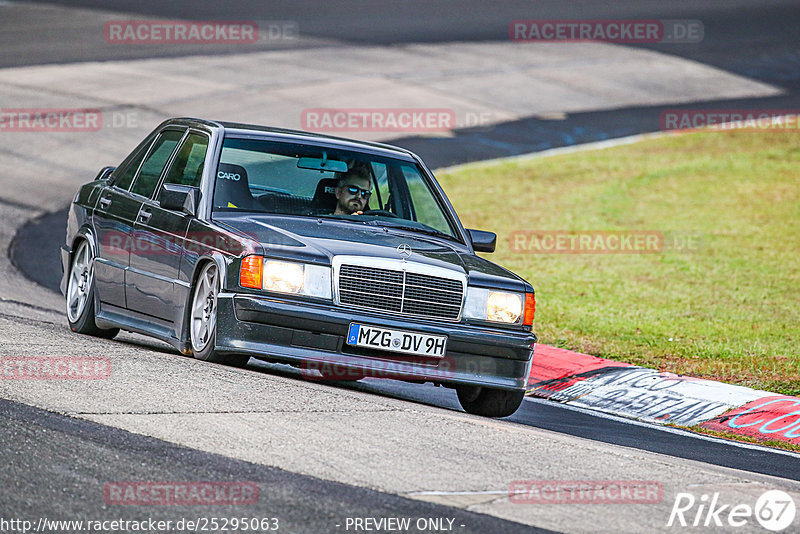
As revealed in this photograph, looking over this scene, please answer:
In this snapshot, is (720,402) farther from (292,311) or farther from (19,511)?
(19,511)

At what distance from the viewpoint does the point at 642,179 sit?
73.1ft

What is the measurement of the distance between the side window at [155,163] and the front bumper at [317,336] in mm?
1949

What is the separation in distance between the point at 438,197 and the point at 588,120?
18.7 m

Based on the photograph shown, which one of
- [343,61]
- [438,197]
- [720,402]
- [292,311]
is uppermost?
[343,61]

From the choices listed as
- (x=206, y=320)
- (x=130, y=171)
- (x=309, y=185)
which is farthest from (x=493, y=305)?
(x=130, y=171)

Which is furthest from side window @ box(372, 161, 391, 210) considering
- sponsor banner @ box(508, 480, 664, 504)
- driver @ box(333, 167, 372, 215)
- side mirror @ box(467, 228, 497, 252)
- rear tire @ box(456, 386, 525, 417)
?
sponsor banner @ box(508, 480, 664, 504)

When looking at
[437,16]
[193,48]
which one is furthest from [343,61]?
[437,16]

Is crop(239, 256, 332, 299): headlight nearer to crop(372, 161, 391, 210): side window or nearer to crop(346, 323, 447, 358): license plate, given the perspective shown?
crop(346, 323, 447, 358): license plate

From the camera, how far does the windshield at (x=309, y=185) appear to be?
855 cm

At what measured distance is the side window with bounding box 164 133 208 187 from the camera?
8.78 metres

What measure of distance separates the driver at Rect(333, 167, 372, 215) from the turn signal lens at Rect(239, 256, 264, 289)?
1191 millimetres

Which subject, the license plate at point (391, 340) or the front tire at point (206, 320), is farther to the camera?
the front tire at point (206, 320)

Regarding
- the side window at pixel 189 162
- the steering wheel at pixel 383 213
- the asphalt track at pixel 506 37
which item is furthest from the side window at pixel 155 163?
the asphalt track at pixel 506 37

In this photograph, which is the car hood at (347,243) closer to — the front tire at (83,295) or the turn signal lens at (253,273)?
the turn signal lens at (253,273)
